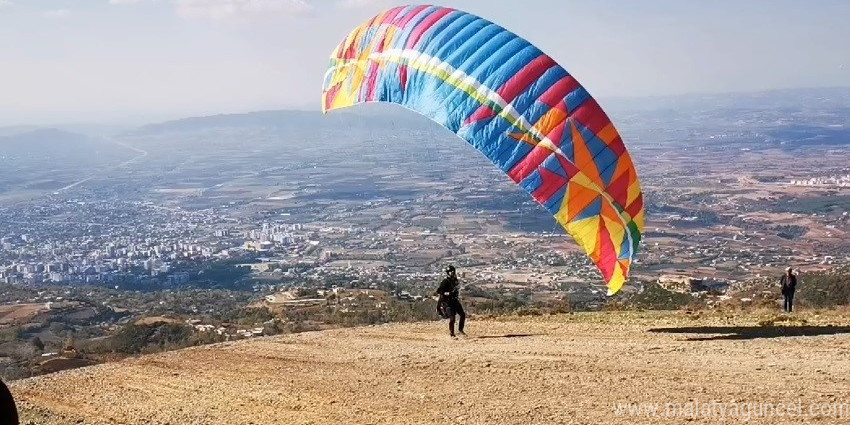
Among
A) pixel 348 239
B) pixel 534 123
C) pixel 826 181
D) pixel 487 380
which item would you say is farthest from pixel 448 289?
pixel 826 181

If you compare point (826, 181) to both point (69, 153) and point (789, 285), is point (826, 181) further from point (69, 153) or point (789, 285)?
point (69, 153)

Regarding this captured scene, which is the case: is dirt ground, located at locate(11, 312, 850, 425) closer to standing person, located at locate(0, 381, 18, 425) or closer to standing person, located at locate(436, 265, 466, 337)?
standing person, located at locate(436, 265, 466, 337)

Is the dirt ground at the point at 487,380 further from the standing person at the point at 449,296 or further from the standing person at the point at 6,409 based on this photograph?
the standing person at the point at 6,409

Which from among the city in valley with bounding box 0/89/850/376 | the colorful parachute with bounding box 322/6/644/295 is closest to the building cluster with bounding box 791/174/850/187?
the city in valley with bounding box 0/89/850/376

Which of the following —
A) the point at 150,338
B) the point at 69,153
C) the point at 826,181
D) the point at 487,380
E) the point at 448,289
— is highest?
the point at 448,289

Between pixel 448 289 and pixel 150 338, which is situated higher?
pixel 448 289

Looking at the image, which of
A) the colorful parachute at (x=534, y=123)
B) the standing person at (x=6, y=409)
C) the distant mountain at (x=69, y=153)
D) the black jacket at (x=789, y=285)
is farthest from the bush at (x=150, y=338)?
the distant mountain at (x=69, y=153)
